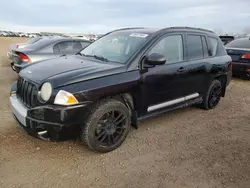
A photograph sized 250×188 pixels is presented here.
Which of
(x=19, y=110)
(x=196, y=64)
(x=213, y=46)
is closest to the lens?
(x=19, y=110)

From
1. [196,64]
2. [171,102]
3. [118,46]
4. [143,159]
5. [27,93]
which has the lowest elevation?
[143,159]

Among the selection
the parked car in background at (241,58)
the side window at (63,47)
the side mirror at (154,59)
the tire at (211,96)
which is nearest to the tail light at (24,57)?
the side window at (63,47)

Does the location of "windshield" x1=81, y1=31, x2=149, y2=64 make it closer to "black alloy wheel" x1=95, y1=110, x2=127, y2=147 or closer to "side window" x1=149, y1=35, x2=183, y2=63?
"side window" x1=149, y1=35, x2=183, y2=63

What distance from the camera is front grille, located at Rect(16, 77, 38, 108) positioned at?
321 cm

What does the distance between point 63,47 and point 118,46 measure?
4116 mm

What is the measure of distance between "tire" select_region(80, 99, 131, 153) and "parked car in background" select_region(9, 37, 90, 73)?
4.17 m

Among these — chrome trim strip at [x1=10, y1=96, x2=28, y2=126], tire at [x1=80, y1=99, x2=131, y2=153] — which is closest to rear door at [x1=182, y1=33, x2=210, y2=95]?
tire at [x1=80, y1=99, x2=131, y2=153]

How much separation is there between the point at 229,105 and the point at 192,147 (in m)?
2.81

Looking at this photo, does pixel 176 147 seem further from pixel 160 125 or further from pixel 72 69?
pixel 72 69

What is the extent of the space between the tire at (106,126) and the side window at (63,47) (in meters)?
4.70

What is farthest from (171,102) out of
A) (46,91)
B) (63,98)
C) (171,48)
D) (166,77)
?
(46,91)

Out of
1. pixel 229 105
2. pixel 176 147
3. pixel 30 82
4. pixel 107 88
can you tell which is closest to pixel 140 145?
pixel 176 147

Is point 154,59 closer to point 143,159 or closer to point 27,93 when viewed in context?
point 143,159

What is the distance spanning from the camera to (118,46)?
165 inches
